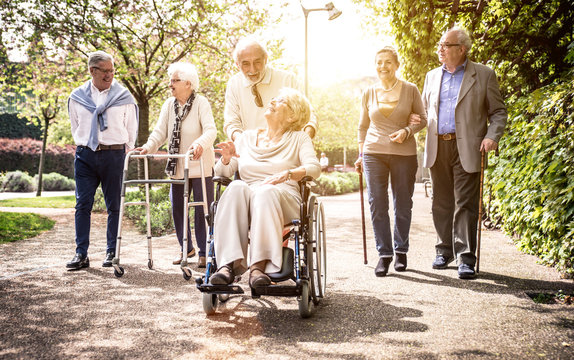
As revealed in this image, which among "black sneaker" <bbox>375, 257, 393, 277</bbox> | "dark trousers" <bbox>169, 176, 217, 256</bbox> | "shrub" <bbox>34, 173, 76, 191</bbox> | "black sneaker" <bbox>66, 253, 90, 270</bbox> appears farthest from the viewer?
"shrub" <bbox>34, 173, 76, 191</bbox>

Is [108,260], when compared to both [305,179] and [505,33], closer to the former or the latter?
[305,179]

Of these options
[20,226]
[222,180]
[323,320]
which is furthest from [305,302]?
[20,226]

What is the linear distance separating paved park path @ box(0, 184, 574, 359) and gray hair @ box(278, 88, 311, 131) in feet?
4.65

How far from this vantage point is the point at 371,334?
128 inches

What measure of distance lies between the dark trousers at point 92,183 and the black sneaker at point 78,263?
50 mm

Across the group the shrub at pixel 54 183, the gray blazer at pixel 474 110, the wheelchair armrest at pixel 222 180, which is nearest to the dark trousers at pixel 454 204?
the gray blazer at pixel 474 110

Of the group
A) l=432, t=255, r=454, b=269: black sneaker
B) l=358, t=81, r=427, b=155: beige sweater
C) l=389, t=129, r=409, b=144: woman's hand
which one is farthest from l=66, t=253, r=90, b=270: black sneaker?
l=432, t=255, r=454, b=269: black sneaker

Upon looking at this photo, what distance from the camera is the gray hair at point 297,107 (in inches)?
160

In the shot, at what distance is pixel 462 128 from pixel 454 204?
0.84 metres

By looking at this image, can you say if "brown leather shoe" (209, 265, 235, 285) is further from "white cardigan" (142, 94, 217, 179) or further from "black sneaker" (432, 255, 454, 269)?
"black sneaker" (432, 255, 454, 269)

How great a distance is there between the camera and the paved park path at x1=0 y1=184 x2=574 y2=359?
117 inches

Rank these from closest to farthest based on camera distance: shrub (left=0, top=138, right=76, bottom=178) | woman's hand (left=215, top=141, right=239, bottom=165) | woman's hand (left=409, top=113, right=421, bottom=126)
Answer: woman's hand (left=215, top=141, right=239, bottom=165) < woman's hand (left=409, top=113, right=421, bottom=126) < shrub (left=0, top=138, right=76, bottom=178)

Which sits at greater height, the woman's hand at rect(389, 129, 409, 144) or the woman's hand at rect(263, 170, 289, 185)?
the woman's hand at rect(389, 129, 409, 144)

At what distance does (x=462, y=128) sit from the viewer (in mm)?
5039
